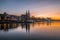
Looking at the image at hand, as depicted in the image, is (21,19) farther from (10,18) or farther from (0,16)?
(0,16)

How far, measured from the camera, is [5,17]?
25891mm

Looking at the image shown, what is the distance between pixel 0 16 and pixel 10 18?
2.81 m

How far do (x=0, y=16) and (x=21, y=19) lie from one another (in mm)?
5553

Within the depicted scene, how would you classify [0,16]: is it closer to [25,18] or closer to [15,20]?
[15,20]

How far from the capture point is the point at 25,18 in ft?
89.9

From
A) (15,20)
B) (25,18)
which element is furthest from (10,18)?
(25,18)

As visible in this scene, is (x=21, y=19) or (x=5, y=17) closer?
(x=5, y=17)

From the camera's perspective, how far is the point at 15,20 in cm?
2705

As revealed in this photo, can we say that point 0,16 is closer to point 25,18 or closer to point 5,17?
point 5,17

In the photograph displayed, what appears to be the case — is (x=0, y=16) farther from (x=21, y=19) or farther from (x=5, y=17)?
(x=21, y=19)

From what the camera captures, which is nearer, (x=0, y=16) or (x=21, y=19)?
(x=0, y=16)

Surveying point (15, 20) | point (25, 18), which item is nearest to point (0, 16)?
point (15, 20)

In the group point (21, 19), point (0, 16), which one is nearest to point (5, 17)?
point (0, 16)

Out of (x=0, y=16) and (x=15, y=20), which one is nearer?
(x=0, y=16)
